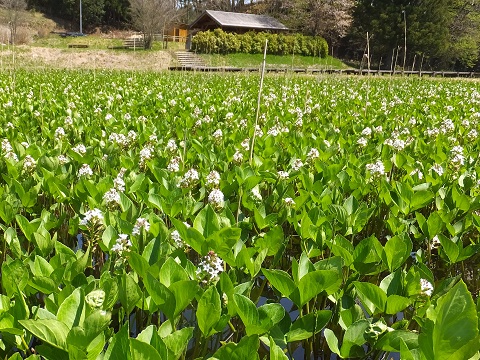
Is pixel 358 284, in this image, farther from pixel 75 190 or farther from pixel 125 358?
pixel 75 190

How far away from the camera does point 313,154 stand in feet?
12.0

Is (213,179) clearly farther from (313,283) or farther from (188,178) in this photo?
(313,283)

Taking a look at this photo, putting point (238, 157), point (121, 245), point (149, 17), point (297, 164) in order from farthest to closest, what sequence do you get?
point (149, 17)
point (238, 157)
point (297, 164)
point (121, 245)

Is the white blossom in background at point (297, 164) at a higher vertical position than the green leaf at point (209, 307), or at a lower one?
higher

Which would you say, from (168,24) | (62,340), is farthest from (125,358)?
(168,24)

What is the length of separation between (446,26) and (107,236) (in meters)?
43.2

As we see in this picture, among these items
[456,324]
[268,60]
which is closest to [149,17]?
[268,60]

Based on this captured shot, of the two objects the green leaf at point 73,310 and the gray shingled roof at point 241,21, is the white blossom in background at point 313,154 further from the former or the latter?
the gray shingled roof at point 241,21

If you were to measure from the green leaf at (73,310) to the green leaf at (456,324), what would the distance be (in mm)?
939

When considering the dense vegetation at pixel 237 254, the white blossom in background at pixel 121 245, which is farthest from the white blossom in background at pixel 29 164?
the white blossom in background at pixel 121 245

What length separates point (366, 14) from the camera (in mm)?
40344

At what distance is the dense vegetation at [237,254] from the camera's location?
1363mm

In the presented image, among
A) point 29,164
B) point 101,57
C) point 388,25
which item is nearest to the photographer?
point 29,164

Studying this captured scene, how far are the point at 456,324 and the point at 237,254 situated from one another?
3.29ft
